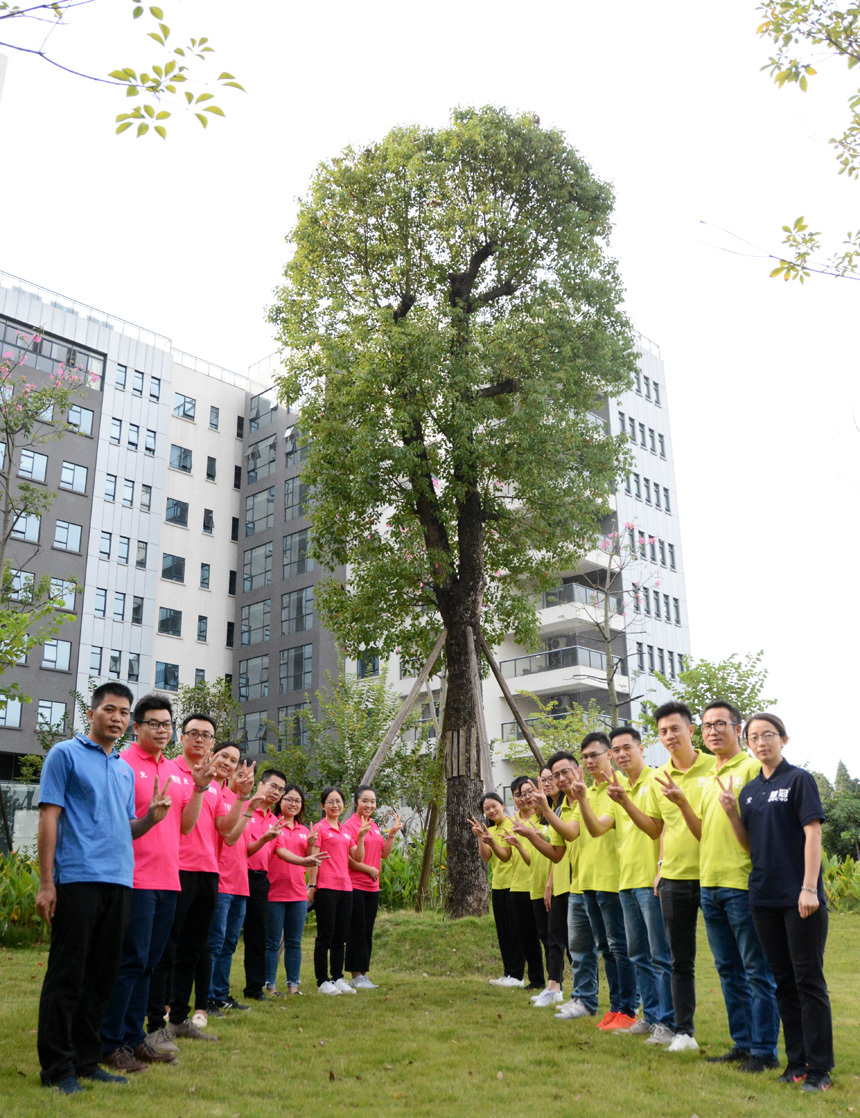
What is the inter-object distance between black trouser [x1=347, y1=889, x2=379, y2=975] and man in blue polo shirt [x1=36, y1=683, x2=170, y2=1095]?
13.7ft

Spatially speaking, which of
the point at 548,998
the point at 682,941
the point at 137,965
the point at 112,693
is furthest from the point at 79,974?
the point at 548,998

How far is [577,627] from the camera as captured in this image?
111 ft

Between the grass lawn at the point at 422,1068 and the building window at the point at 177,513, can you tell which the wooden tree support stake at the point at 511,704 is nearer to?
the grass lawn at the point at 422,1068

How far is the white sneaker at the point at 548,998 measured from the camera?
25.6 ft

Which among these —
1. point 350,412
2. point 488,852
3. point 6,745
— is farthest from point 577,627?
point 488,852

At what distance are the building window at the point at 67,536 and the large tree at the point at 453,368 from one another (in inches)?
904

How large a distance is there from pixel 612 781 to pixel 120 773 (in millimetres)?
3175

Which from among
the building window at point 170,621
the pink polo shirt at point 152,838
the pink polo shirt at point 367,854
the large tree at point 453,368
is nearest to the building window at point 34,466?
the building window at point 170,621

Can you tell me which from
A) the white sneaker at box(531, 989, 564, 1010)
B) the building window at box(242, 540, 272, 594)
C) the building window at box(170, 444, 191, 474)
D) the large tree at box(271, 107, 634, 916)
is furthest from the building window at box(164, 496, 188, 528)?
the white sneaker at box(531, 989, 564, 1010)

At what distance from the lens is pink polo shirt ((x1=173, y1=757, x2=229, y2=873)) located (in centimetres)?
602

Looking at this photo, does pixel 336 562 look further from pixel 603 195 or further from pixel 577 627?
pixel 577 627

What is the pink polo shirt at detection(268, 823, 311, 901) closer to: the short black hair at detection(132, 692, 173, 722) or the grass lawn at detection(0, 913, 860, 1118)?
the grass lawn at detection(0, 913, 860, 1118)

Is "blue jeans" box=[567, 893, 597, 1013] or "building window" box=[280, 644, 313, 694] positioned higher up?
"building window" box=[280, 644, 313, 694]

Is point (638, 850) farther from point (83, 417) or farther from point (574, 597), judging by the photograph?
point (83, 417)
